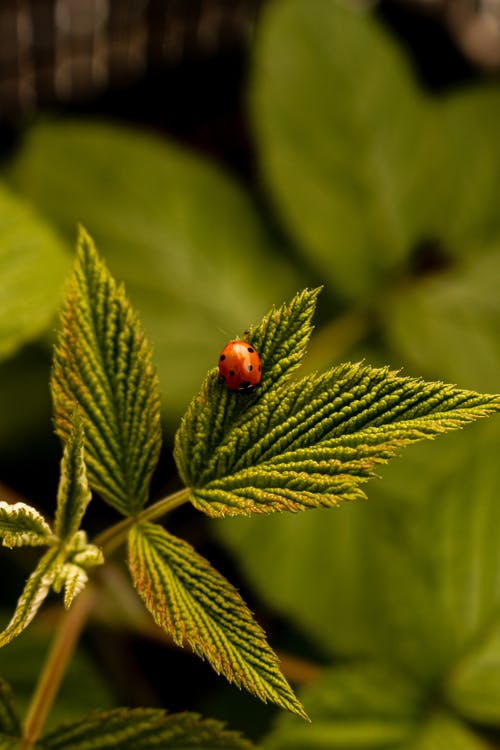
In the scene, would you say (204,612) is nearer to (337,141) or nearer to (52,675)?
(52,675)

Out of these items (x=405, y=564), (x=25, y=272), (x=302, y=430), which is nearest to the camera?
(x=302, y=430)

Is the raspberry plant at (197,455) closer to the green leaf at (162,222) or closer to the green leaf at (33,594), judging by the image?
the green leaf at (33,594)

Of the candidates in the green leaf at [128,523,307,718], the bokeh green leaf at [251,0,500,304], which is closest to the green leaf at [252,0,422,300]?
the bokeh green leaf at [251,0,500,304]

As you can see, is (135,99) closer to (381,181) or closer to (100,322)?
(381,181)

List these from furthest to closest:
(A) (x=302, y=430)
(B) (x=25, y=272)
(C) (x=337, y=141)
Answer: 1. (C) (x=337, y=141)
2. (B) (x=25, y=272)
3. (A) (x=302, y=430)

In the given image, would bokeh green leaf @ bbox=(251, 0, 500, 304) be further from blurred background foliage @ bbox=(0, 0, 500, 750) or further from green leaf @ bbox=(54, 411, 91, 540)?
green leaf @ bbox=(54, 411, 91, 540)

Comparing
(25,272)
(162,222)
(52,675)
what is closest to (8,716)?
(52,675)

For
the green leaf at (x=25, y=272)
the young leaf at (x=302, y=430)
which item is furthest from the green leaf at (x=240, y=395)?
the green leaf at (x=25, y=272)

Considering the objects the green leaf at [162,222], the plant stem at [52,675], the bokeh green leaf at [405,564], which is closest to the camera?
the plant stem at [52,675]

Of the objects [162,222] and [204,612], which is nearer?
[204,612]
